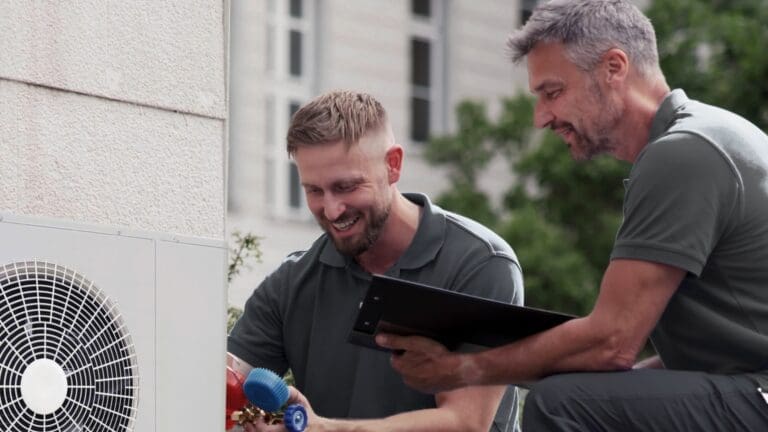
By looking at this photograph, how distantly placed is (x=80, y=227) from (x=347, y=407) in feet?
4.04

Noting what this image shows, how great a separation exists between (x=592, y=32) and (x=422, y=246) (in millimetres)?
903

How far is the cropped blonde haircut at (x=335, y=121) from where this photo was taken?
4516mm

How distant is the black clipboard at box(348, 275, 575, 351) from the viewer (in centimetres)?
355

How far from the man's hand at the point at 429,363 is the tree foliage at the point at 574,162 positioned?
7.60 m

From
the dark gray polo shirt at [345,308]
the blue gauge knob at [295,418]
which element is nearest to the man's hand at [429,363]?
the blue gauge knob at [295,418]

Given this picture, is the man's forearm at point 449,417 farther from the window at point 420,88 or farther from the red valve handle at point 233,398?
the window at point 420,88

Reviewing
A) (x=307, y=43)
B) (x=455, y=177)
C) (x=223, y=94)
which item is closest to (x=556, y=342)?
(x=223, y=94)

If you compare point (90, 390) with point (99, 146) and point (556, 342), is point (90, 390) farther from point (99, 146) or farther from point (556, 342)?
point (556, 342)

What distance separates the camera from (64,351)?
3393 mm

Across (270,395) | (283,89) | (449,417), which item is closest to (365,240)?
(449,417)

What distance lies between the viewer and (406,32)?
1648cm

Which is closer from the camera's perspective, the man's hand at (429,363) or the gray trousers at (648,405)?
the gray trousers at (648,405)

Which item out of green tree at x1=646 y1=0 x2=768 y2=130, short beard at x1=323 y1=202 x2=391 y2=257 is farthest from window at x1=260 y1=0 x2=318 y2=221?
short beard at x1=323 y1=202 x2=391 y2=257

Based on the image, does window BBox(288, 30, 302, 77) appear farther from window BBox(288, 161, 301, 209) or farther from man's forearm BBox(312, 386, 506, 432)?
man's forearm BBox(312, 386, 506, 432)
